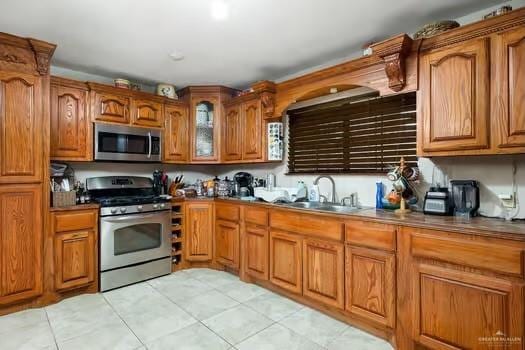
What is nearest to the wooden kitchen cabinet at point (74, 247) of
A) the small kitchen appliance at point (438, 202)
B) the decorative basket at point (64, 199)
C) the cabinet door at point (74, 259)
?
the cabinet door at point (74, 259)

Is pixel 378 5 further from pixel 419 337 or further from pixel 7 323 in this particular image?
pixel 7 323

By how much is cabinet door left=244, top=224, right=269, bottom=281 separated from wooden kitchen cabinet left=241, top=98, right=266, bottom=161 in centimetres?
85

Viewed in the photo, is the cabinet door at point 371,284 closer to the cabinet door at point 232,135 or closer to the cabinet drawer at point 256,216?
the cabinet drawer at point 256,216

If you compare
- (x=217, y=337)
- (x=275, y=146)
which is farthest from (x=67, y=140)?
(x=217, y=337)

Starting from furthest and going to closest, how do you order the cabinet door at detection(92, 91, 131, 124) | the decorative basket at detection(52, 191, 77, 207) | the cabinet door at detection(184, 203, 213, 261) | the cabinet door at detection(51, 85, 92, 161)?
the cabinet door at detection(184, 203, 213, 261)
the cabinet door at detection(92, 91, 131, 124)
the cabinet door at detection(51, 85, 92, 161)
the decorative basket at detection(52, 191, 77, 207)

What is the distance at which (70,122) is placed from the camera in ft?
9.36

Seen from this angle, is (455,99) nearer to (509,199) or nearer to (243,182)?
(509,199)

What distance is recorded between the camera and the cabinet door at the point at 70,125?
275 cm

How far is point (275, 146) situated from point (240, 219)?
0.90 meters

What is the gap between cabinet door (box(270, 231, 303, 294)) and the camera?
2.52 metres

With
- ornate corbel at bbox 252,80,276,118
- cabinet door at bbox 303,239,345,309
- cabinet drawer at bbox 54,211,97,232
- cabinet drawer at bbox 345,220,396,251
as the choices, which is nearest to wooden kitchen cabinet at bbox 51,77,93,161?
cabinet drawer at bbox 54,211,97,232

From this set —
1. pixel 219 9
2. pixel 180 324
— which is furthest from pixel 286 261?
pixel 219 9

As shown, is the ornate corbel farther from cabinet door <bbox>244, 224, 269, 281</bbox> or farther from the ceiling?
cabinet door <bbox>244, 224, 269, 281</bbox>

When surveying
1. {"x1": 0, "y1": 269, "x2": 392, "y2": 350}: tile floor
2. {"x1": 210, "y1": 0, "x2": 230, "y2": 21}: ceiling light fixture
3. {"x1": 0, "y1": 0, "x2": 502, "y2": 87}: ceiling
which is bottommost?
{"x1": 0, "y1": 269, "x2": 392, "y2": 350}: tile floor
